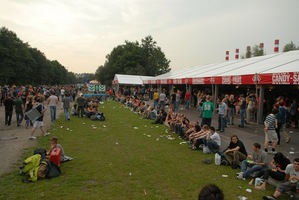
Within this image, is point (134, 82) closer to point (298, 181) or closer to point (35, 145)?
point (35, 145)

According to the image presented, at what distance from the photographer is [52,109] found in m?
14.6

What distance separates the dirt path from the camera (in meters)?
7.27

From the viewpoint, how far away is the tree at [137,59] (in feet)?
240

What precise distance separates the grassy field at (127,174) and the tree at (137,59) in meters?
58.7

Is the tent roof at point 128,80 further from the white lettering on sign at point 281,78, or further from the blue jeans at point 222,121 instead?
the white lettering on sign at point 281,78

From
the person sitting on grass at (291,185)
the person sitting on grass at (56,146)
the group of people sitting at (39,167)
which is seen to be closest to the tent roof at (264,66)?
the person sitting on grass at (291,185)

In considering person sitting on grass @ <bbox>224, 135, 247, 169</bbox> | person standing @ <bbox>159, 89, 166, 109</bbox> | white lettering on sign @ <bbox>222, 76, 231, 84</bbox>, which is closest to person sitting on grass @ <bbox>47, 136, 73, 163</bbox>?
person sitting on grass @ <bbox>224, 135, 247, 169</bbox>

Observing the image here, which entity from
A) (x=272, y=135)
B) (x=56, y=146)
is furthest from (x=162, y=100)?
(x=56, y=146)

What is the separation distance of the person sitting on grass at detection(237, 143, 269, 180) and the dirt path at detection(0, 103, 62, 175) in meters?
6.14

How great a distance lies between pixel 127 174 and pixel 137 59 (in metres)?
69.1

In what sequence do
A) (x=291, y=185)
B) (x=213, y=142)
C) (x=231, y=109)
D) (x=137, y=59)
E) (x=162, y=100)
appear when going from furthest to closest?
(x=137, y=59) < (x=162, y=100) < (x=231, y=109) < (x=213, y=142) < (x=291, y=185)

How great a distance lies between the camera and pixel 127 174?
260 inches

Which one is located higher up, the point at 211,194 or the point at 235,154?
the point at 211,194

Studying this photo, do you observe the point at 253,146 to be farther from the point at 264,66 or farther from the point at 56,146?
the point at 264,66
